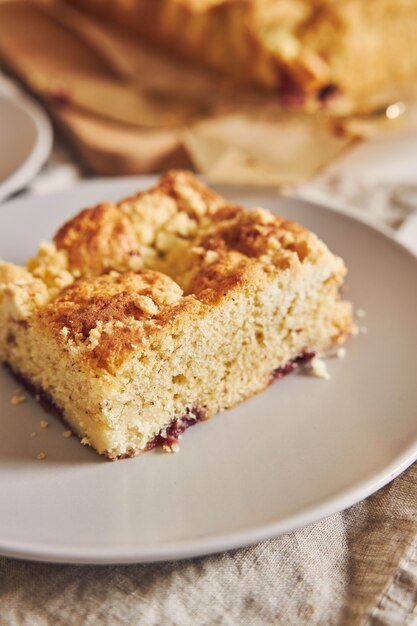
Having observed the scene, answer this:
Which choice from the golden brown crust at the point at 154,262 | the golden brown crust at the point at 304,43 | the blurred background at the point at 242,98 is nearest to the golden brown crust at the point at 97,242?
the golden brown crust at the point at 154,262

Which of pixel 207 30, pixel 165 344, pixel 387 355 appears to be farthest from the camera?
pixel 207 30

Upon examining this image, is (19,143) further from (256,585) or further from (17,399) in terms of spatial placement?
(256,585)

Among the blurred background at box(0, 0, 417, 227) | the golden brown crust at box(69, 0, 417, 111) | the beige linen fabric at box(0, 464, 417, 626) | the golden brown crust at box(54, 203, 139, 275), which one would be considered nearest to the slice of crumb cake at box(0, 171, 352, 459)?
the golden brown crust at box(54, 203, 139, 275)

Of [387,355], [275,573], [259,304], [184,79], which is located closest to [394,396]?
[387,355]

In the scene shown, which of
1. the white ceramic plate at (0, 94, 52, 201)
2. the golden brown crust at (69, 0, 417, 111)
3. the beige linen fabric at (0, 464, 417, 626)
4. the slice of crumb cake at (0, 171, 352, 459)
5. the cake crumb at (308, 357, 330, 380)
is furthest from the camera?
the golden brown crust at (69, 0, 417, 111)

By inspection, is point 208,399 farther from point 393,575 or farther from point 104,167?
point 104,167

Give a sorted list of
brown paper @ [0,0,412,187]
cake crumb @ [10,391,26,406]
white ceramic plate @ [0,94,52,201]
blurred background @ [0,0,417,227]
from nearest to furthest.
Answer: cake crumb @ [10,391,26,406], white ceramic plate @ [0,94,52,201], blurred background @ [0,0,417,227], brown paper @ [0,0,412,187]

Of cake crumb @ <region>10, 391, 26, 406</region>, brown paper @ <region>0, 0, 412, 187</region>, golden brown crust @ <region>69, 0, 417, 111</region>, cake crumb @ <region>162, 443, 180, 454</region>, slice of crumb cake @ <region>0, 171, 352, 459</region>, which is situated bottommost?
cake crumb @ <region>10, 391, 26, 406</region>

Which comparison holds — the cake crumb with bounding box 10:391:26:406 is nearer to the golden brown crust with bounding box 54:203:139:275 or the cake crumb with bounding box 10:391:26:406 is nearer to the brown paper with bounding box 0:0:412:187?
the golden brown crust with bounding box 54:203:139:275
